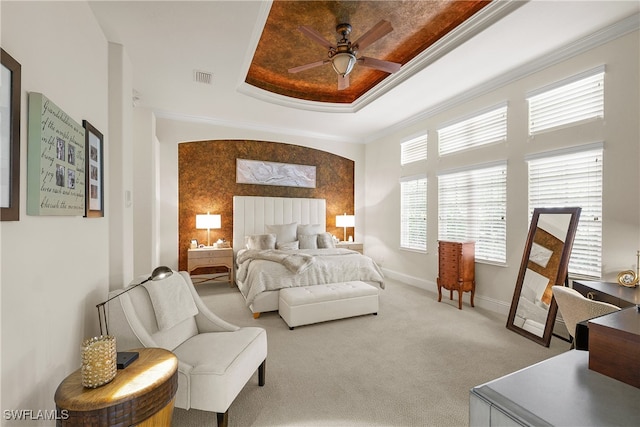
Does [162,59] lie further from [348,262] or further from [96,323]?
[348,262]

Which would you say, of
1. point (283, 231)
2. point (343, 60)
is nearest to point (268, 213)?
point (283, 231)

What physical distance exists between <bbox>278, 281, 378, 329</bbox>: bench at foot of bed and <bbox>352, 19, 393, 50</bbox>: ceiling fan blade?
266cm

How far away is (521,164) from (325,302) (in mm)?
2886

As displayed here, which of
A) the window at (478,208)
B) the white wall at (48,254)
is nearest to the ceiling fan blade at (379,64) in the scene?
the window at (478,208)

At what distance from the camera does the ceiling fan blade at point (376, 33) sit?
2.51 meters

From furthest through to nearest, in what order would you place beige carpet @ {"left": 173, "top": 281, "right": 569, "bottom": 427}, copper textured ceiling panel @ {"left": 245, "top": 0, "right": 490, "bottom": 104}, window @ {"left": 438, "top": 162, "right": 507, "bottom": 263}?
1. window @ {"left": 438, "top": 162, "right": 507, "bottom": 263}
2. copper textured ceiling panel @ {"left": 245, "top": 0, "right": 490, "bottom": 104}
3. beige carpet @ {"left": 173, "top": 281, "right": 569, "bottom": 427}

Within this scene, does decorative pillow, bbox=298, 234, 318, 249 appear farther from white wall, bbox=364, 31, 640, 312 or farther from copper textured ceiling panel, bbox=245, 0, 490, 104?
copper textured ceiling panel, bbox=245, 0, 490, 104

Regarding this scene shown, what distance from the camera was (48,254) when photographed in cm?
158

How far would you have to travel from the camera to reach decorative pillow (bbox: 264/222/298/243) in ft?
17.7

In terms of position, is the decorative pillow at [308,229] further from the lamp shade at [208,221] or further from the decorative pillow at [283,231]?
the lamp shade at [208,221]

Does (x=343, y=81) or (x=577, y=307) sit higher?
(x=343, y=81)

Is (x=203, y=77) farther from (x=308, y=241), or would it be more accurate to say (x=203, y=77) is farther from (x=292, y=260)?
(x=308, y=241)

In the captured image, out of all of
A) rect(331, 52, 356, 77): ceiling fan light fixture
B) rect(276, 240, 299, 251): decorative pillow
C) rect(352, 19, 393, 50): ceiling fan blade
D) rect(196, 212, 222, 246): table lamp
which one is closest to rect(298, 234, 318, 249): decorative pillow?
rect(276, 240, 299, 251): decorative pillow

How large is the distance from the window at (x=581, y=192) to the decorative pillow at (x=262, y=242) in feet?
12.7
